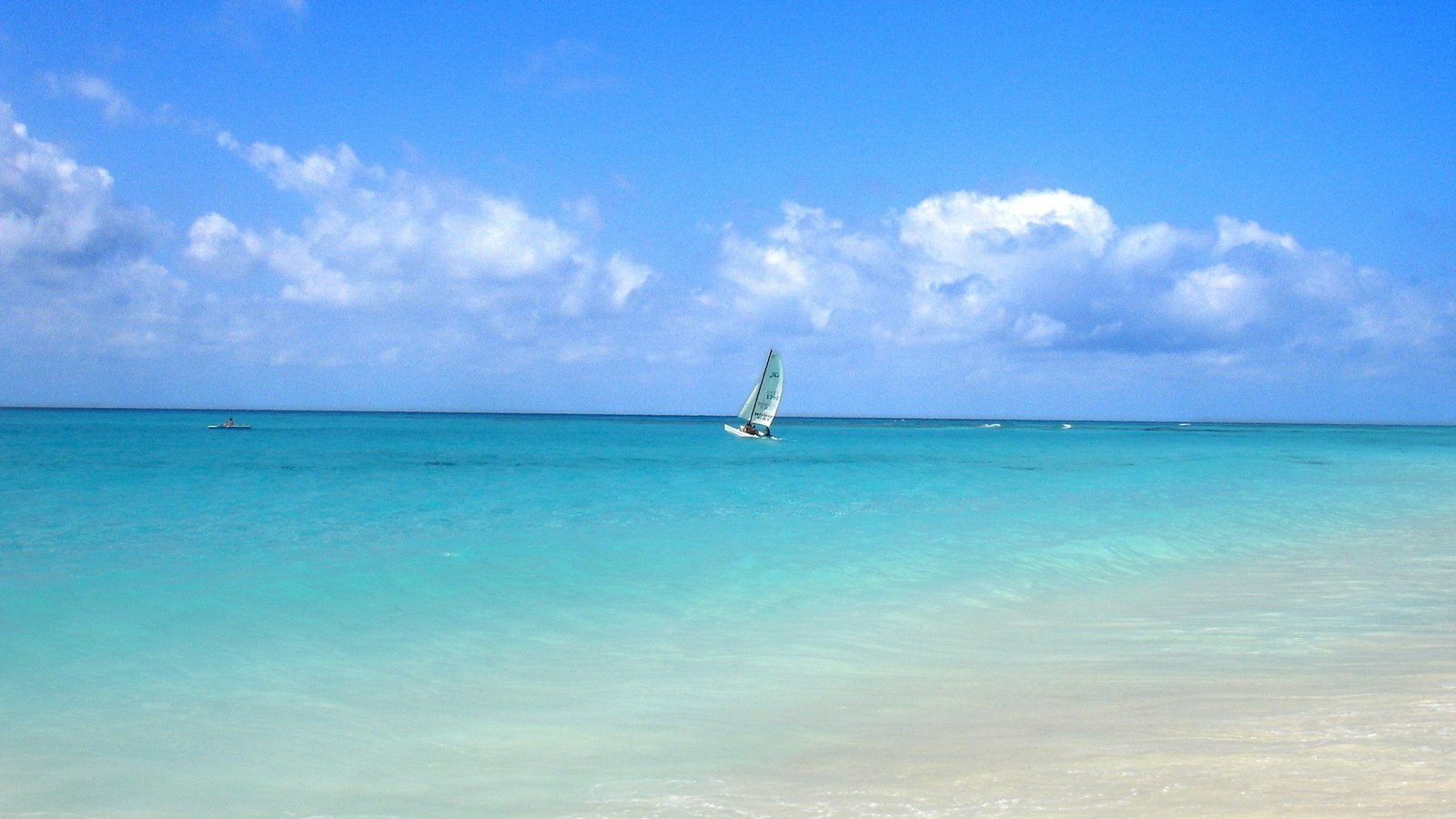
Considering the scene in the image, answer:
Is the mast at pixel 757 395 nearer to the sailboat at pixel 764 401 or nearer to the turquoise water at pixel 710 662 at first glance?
the sailboat at pixel 764 401

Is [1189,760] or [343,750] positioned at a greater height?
[1189,760]

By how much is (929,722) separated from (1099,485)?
24.4 metres

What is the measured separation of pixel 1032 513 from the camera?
67.3 feet

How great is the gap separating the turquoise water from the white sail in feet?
127

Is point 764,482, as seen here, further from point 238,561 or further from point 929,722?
point 929,722

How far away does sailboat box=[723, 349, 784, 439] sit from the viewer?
58.1m

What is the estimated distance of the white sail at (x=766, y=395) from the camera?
190ft

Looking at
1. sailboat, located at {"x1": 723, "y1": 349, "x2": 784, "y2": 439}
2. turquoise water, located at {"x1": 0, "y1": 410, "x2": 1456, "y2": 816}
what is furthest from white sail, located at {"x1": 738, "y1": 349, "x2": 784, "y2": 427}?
turquoise water, located at {"x1": 0, "y1": 410, "x2": 1456, "y2": 816}

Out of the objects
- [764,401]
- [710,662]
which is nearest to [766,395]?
[764,401]

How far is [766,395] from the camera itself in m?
59.8

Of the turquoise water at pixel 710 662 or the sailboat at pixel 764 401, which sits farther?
the sailboat at pixel 764 401

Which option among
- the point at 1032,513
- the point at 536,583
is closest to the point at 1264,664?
the point at 536,583

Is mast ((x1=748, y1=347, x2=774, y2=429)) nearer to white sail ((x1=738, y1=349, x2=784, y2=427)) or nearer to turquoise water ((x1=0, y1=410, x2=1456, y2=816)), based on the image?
white sail ((x1=738, y1=349, x2=784, y2=427))

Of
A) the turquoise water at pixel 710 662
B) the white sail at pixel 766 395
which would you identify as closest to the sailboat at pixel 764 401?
the white sail at pixel 766 395
